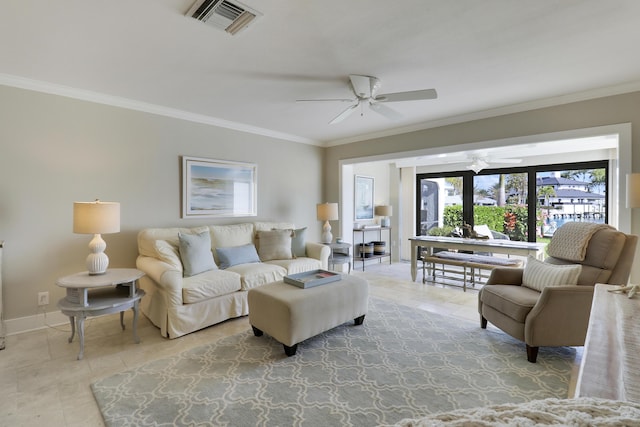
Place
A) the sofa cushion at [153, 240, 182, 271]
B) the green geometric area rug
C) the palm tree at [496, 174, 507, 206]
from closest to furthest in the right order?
the green geometric area rug, the sofa cushion at [153, 240, 182, 271], the palm tree at [496, 174, 507, 206]

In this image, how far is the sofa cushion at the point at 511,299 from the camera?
254cm

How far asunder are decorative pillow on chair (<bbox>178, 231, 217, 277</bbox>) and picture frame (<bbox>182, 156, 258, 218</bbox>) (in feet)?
2.49

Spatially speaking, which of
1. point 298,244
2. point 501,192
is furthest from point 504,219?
point 298,244

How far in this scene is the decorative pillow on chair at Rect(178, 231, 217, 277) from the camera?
333cm

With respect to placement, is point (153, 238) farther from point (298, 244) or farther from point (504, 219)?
point (504, 219)

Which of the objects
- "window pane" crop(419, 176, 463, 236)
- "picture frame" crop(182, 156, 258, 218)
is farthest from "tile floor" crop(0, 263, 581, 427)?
"window pane" crop(419, 176, 463, 236)

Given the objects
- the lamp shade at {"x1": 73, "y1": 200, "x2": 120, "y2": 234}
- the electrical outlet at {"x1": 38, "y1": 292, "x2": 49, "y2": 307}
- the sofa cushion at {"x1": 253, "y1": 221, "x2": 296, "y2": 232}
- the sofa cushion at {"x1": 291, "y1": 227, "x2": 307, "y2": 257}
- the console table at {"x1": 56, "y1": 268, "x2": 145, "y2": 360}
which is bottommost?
the electrical outlet at {"x1": 38, "y1": 292, "x2": 49, "y2": 307}

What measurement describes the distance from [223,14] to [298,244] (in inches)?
124

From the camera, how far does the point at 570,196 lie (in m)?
5.20

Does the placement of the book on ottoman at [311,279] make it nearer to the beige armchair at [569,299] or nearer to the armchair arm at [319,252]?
the armchair arm at [319,252]

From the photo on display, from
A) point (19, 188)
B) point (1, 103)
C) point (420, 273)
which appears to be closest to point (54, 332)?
point (19, 188)

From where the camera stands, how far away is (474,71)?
280 cm

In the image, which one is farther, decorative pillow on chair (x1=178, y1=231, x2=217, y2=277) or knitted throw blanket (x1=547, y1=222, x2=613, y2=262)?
decorative pillow on chair (x1=178, y1=231, x2=217, y2=277)

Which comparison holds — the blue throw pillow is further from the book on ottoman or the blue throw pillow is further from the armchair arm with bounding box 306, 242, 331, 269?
the book on ottoman
